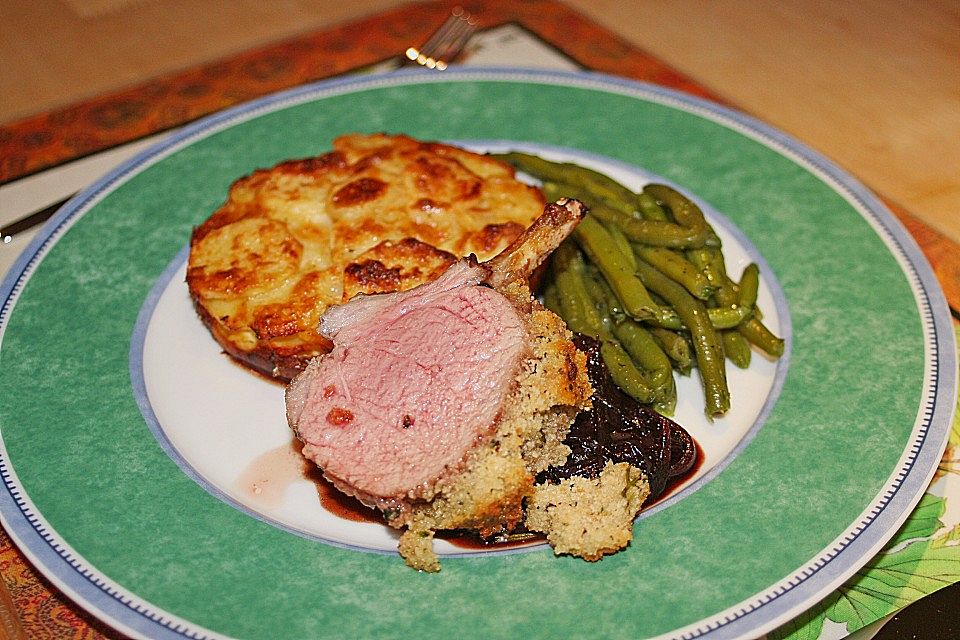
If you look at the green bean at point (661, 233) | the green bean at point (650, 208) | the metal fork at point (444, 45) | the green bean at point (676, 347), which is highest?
the metal fork at point (444, 45)

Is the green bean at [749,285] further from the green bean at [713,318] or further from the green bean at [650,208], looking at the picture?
the green bean at [650,208]

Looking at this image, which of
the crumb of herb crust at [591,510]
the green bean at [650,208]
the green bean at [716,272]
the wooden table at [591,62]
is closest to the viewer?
the crumb of herb crust at [591,510]

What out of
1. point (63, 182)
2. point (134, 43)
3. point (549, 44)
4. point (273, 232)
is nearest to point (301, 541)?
point (273, 232)

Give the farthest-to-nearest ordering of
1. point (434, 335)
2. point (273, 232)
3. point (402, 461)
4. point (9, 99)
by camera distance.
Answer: point (9, 99), point (273, 232), point (434, 335), point (402, 461)

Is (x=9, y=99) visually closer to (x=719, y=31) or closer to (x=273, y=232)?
(x=273, y=232)

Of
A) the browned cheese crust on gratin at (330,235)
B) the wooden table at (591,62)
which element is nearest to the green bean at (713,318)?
the browned cheese crust on gratin at (330,235)
